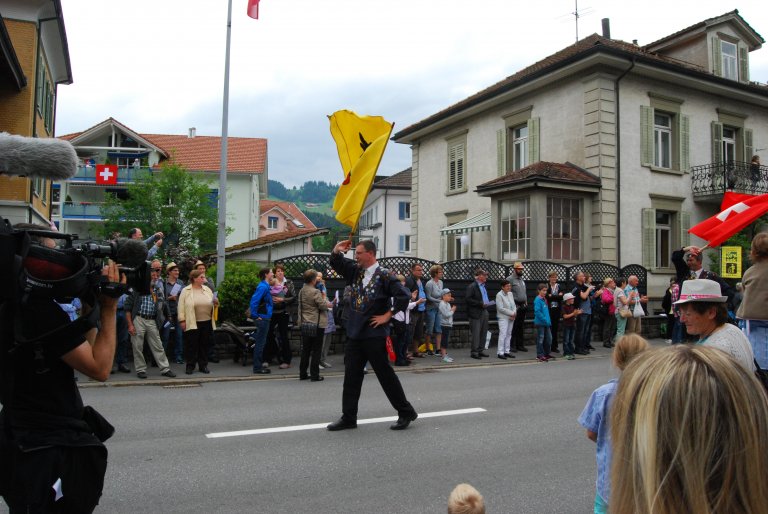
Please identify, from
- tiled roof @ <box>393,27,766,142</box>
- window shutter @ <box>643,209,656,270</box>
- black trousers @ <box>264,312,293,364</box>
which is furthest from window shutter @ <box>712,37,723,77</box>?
black trousers @ <box>264,312,293,364</box>

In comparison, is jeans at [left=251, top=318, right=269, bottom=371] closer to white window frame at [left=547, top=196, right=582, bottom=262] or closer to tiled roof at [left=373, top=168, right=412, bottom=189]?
white window frame at [left=547, top=196, right=582, bottom=262]

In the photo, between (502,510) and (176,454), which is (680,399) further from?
(176,454)

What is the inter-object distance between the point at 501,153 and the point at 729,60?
9.96 metres

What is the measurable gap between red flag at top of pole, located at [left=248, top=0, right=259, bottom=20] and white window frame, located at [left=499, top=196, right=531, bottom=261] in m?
10.8

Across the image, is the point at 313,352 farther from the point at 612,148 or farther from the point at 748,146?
the point at 748,146

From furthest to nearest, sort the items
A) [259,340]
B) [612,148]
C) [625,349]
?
[612,148] → [259,340] → [625,349]

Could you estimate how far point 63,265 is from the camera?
2.62 meters

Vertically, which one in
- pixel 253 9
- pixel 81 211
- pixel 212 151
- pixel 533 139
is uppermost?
pixel 212 151

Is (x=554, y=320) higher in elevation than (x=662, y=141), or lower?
lower

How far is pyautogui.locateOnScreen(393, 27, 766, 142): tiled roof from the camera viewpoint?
21531 mm

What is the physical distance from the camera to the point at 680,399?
1256mm

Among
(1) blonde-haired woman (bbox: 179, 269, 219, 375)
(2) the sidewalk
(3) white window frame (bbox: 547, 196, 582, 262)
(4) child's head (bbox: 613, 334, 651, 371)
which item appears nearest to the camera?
(4) child's head (bbox: 613, 334, 651, 371)

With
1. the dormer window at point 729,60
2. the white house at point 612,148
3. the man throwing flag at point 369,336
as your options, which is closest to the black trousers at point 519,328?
the white house at point 612,148

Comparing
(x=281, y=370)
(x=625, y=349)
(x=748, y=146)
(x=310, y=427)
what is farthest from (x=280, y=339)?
(x=748, y=146)
